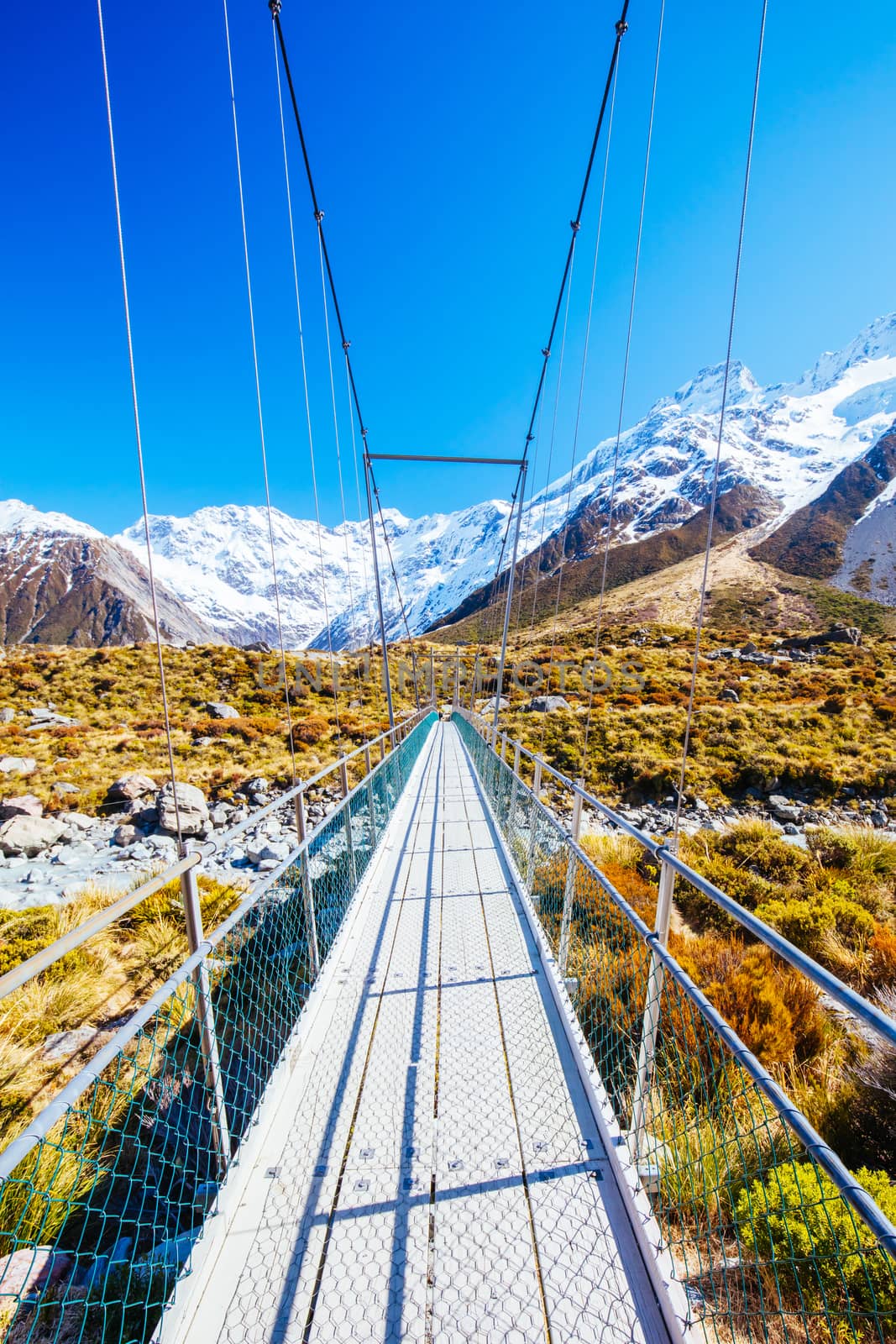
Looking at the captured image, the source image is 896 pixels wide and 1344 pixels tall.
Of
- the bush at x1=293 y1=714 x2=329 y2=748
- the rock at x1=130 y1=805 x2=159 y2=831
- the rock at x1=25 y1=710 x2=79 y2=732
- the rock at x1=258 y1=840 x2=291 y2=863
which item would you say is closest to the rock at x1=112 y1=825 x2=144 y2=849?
the rock at x1=130 y1=805 x2=159 y2=831

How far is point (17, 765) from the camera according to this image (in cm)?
1130

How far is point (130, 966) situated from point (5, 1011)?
823 millimetres

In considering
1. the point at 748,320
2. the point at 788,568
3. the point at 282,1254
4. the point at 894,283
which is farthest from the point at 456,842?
the point at 788,568

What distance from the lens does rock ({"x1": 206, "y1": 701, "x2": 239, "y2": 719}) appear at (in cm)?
1580

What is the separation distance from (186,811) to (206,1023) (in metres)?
7.78

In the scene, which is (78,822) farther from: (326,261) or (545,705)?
(545,705)

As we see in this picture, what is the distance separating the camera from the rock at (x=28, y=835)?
7797 millimetres

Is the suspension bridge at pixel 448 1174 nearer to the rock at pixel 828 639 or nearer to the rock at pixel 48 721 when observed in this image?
the rock at pixel 48 721

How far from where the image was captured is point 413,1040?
8.66 feet

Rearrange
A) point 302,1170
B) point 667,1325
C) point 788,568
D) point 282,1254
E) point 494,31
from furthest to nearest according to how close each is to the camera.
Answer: point 788,568 → point 494,31 → point 302,1170 → point 282,1254 → point 667,1325

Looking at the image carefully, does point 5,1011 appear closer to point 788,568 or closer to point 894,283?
point 894,283

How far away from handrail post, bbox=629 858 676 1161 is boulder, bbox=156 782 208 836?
25.4 feet

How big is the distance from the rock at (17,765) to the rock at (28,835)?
10.4 ft

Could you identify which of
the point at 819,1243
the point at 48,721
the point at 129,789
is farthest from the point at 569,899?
the point at 48,721
